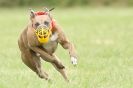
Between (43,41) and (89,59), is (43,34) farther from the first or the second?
(89,59)

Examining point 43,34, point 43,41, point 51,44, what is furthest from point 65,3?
point 43,34

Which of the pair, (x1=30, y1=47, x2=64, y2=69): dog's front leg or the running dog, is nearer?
the running dog

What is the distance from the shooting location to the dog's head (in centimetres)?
781

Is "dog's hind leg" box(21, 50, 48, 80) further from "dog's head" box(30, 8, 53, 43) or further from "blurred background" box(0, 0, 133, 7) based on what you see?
"blurred background" box(0, 0, 133, 7)

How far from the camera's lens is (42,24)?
26.1 feet

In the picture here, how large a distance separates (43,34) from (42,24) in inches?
8.8

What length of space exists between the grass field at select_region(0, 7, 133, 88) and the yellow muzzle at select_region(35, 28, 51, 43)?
642 millimetres

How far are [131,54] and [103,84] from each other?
167 inches

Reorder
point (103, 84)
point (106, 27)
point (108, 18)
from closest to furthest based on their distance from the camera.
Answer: point (103, 84) < point (106, 27) < point (108, 18)

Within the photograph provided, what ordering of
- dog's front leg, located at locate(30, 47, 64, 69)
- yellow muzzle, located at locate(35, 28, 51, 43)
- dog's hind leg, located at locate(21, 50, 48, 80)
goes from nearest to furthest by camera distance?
yellow muzzle, located at locate(35, 28, 51, 43) < dog's front leg, located at locate(30, 47, 64, 69) < dog's hind leg, located at locate(21, 50, 48, 80)

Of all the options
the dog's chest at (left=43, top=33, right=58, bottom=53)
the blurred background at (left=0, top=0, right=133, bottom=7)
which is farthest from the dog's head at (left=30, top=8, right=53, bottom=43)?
the blurred background at (left=0, top=0, right=133, bottom=7)

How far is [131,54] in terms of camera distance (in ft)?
40.3

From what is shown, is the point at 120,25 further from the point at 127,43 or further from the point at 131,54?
the point at 131,54

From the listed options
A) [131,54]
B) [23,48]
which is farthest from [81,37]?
[23,48]
